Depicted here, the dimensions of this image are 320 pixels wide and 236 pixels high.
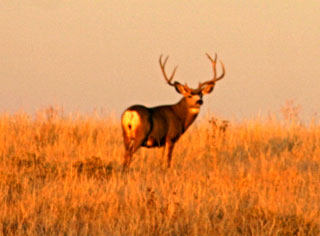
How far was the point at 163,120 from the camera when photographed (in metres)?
11.6

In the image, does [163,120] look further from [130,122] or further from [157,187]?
[157,187]

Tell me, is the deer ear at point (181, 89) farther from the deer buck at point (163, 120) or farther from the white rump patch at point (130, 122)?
the white rump patch at point (130, 122)

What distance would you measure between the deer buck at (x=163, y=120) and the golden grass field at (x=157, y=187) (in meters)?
0.40

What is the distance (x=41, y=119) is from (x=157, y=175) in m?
7.07

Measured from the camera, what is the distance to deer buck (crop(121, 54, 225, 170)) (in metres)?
11.2

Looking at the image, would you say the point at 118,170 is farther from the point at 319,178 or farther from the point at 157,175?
the point at 319,178

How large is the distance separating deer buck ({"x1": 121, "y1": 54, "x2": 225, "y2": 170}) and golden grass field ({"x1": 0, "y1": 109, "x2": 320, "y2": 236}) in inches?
15.8

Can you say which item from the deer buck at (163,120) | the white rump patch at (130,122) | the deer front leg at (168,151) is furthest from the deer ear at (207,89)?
the white rump patch at (130,122)

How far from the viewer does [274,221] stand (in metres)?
6.86

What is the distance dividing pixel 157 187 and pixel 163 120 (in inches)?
102

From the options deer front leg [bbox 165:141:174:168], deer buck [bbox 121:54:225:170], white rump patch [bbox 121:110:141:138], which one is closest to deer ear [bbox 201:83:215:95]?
deer buck [bbox 121:54:225:170]

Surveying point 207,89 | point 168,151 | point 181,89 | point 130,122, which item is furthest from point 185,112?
point 130,122

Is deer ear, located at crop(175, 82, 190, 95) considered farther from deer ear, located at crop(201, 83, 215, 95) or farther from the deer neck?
deer ear, located at crop(201, 83, 215, 95)

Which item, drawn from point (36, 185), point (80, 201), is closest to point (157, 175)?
point (36, 185)
